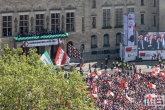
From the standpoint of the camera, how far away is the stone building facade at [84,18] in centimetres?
7669

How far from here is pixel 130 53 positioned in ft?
274

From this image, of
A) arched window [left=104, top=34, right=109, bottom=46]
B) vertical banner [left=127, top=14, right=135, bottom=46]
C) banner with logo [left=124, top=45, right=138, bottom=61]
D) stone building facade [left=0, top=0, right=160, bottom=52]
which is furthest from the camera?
arched window [left=104, top=34, right=109, bottom=46]

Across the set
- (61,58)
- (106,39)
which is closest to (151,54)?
(106,39)

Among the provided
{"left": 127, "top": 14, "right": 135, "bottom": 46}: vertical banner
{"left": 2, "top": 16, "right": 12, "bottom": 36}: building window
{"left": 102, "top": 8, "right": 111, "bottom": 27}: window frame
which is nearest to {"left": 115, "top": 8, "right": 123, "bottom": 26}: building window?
{"left": 102, "top": 8, "right": 111, "bottom": 27}: window frame

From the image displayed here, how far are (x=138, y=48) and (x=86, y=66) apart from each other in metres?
9.44

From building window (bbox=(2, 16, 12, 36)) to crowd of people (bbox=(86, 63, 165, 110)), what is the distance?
55.6 feet

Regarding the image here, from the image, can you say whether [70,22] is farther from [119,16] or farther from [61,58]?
[61,58]

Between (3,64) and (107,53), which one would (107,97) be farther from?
(107,53)

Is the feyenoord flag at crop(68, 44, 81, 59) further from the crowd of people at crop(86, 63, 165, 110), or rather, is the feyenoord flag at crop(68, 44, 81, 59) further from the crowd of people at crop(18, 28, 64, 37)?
the crowd of people at crop(86, 63, 165, 110)

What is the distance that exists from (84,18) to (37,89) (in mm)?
45745

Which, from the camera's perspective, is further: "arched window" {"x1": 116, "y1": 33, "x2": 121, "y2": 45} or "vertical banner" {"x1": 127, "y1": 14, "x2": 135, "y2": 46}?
"arched window" {"x1": 116, "y1": 33, "x2": 121, "y2": 45}

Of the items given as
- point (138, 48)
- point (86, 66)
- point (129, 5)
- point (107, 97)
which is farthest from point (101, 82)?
point (129, 5)

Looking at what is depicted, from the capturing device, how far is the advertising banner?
83.6 meters

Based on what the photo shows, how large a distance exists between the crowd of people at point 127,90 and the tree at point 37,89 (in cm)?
1101
